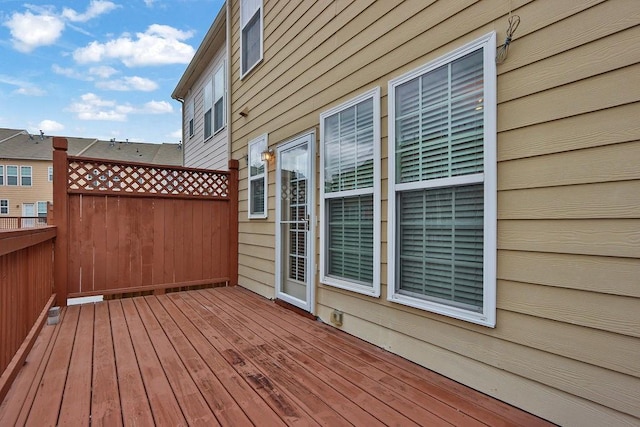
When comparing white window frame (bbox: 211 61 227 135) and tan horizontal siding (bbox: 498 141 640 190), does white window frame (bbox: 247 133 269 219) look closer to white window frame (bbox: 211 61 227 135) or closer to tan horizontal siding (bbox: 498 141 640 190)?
white window frame (bbox: 211 61 227 135)

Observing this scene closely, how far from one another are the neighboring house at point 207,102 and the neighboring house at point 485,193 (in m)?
3.41

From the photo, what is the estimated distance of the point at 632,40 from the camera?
136cm

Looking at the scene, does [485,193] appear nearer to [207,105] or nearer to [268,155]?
[268,155]

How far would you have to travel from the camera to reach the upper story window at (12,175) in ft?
58.9

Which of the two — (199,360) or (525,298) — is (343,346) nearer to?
(199,360)

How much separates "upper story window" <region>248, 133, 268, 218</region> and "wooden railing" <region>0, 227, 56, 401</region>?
2.30 metres

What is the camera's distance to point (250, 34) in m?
5.00

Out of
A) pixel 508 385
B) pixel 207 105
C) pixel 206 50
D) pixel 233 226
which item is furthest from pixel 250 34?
pixel 508 385

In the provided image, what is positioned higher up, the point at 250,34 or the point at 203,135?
the point at 250,34

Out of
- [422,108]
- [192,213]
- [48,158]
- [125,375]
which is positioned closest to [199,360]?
[125,375]

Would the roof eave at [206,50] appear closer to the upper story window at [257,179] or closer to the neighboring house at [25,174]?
the upper story window at [257,179]

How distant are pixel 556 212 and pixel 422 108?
1086 mm

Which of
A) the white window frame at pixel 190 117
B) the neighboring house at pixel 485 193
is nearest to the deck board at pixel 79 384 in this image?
the neighboring house at pixel 485 193

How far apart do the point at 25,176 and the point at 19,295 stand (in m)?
21.8
